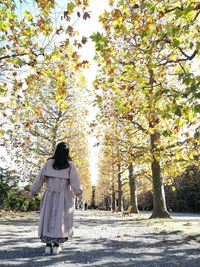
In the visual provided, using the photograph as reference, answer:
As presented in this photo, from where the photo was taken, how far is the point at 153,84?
10422 millimetres

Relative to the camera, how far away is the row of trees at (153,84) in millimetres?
7246

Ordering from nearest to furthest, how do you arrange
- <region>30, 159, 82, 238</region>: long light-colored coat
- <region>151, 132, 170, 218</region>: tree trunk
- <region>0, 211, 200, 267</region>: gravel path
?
<region>0, 211, 200, 267</region>: gravel path < <region>30, 159, 82, 238</region>: long light-colored coat < <region>151, 132, 170, 218</region>: tree trunk

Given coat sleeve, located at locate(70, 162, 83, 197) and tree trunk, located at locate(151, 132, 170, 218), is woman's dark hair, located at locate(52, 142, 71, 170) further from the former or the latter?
tree trunk, located at locate(151, 132, 170, 218)

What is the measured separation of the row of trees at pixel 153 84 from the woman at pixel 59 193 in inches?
74.6

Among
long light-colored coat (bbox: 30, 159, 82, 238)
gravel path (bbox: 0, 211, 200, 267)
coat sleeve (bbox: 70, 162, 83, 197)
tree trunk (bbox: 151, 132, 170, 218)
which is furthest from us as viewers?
tree trunk (bbox: 151, 132, 170, 218)

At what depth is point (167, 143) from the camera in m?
18.2

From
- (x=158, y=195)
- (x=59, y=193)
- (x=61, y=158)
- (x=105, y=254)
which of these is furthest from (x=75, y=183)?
(x=158, y=195)

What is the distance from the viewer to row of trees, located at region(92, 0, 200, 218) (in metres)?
7.25

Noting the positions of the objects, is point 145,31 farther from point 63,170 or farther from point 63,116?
point 63,116

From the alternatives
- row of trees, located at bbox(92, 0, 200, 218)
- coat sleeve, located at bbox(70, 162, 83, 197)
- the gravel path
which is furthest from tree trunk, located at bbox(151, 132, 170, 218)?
coat sleeve, located at bbox(70, 162, 83, 197)

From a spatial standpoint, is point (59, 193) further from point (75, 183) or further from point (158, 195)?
point (158, 195)

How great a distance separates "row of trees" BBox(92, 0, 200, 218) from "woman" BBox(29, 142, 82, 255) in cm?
189

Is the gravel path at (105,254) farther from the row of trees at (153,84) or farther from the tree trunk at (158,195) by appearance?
the tree trunk at (158,195)

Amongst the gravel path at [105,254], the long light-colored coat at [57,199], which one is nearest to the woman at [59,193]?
the long light-colored coat at [57,199]
